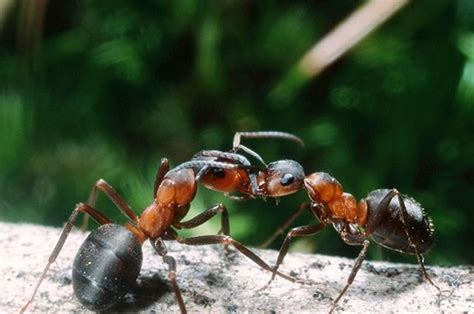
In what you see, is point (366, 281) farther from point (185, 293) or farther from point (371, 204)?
point (185, 293)

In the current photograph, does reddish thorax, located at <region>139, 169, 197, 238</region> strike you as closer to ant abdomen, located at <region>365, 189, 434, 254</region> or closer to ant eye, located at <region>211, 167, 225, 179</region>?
ant eye, located at <region>211, 167, 225, 179</region>

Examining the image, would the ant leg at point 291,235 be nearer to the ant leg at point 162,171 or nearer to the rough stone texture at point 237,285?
the rough stone texture at point 237,285

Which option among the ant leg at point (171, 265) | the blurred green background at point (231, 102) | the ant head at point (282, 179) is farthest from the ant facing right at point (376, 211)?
the blurred green background at point (231, 102)

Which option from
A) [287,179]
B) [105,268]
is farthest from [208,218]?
[105,268]

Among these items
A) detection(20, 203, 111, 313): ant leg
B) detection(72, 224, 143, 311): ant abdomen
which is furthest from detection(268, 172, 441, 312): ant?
detection(20, 203, 111, 313): ant leg

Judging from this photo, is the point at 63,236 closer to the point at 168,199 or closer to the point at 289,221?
the point at 168,199

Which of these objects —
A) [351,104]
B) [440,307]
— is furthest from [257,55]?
[440,307]
